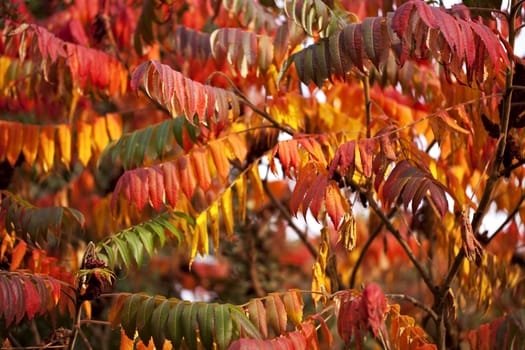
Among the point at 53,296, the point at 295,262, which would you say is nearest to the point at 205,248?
the point at 53,296

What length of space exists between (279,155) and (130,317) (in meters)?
0.82

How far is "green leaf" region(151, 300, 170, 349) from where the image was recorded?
3314 millimetres

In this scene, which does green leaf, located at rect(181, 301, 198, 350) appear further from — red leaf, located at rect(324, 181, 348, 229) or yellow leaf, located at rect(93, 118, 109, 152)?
yellow leaf, located at rect(93, 118, 109, 152)

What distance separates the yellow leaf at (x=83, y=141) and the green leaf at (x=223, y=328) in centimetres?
169

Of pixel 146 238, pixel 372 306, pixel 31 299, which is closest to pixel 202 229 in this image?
pixel 146 238

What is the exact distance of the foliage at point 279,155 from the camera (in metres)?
3.27

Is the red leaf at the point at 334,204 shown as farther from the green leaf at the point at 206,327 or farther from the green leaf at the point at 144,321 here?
the green leaf at the point at 144,321

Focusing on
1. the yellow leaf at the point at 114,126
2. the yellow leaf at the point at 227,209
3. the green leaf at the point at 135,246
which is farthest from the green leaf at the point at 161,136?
the green leaf at the point at 135,246

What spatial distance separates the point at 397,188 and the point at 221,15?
2.60 metres

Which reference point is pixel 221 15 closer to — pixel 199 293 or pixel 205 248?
pixel 205 248

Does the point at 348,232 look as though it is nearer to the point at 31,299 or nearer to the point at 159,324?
the point at 159,324

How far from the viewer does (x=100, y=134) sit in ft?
15.7

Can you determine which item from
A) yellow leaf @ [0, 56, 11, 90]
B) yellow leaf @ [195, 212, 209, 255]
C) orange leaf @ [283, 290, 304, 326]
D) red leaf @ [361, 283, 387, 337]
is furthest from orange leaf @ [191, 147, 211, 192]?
yellow leaf @ [0, 56, 11, 90]

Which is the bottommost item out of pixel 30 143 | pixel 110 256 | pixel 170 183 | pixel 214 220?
pixel 110 256
